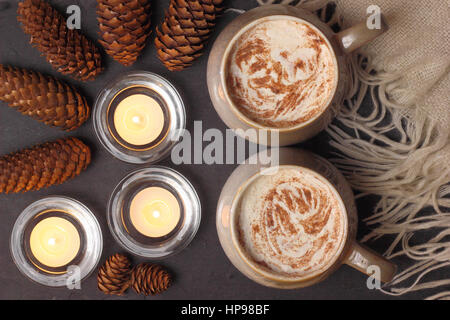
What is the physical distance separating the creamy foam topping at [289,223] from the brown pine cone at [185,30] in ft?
0.70

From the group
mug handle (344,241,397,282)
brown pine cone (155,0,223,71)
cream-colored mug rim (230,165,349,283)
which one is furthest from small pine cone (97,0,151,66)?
mug handle (344,241,397,282)

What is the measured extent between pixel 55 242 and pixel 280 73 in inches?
17.1

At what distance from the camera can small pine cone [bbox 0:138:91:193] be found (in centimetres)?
62

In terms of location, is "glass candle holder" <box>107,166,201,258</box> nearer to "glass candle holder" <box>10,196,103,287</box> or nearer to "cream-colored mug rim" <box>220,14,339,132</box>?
"glass candle holder" <box>10,196,103,287</box>

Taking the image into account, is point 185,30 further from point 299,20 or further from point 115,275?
point 115,275

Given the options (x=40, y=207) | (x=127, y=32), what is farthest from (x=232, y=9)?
(x=40, y=207)

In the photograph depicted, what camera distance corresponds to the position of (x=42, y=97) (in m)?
0.61

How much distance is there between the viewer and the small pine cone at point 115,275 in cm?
65

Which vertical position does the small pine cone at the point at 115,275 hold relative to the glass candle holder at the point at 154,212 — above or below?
below

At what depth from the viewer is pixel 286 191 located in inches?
22.1

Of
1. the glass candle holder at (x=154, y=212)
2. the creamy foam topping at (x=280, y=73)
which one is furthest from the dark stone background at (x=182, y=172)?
the creamy foam topping at (x=280, y=73)

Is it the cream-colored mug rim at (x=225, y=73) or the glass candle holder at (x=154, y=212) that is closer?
the cream-colored mug rim at (x=225, y=73)

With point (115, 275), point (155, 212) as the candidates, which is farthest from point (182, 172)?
point (115, 275)

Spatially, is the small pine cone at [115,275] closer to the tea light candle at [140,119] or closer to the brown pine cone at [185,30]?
the tea light candle at [140,119]
